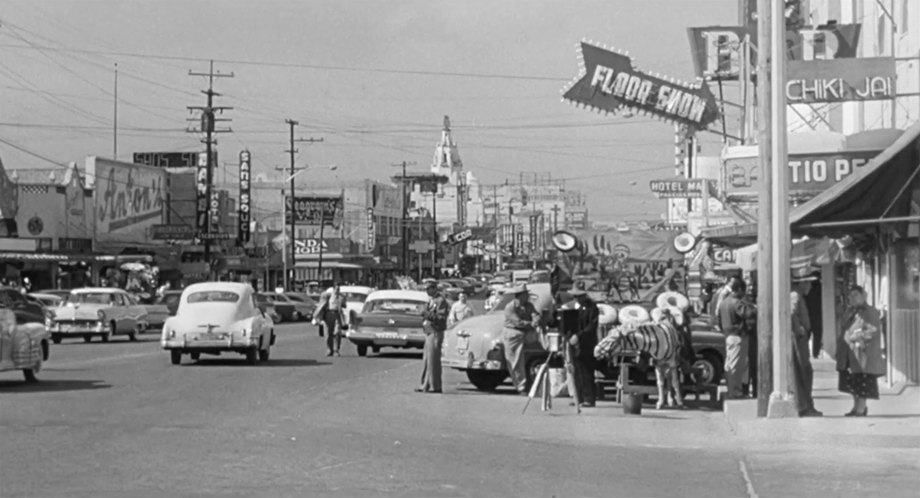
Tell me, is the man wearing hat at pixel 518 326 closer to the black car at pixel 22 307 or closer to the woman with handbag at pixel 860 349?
the woman with handbag at pixel 860 349

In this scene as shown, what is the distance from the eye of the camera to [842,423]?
1773 cm

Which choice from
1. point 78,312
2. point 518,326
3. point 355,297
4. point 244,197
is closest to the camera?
point 518,326

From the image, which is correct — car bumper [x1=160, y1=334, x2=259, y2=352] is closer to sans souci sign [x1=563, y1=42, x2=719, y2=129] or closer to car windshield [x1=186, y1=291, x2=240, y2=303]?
car windshield [x1=186, y1=291, x2=240, y2=303]

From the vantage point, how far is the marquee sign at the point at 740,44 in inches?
1178

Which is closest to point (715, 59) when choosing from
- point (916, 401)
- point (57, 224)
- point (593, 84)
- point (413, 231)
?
point (593, 84)

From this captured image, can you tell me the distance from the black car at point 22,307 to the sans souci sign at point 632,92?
588 inches

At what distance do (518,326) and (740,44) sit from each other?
16837 millimetres

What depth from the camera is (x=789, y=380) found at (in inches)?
727

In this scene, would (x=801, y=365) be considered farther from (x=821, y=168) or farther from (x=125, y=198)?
(x=125, y=198)

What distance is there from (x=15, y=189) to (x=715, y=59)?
33496mm

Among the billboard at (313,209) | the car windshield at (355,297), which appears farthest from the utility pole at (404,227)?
the car windshield at (355,297)

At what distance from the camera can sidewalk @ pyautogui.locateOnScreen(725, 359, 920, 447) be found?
16531 mm

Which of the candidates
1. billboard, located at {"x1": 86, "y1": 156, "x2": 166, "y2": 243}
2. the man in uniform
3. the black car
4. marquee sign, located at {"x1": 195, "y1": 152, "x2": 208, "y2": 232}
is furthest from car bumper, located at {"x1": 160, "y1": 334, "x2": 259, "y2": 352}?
marquee sign, located at {"x1": 195, "y1": 152, "x2": 208, "y2": 232}

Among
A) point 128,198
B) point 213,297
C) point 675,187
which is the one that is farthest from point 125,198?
point 213,297
